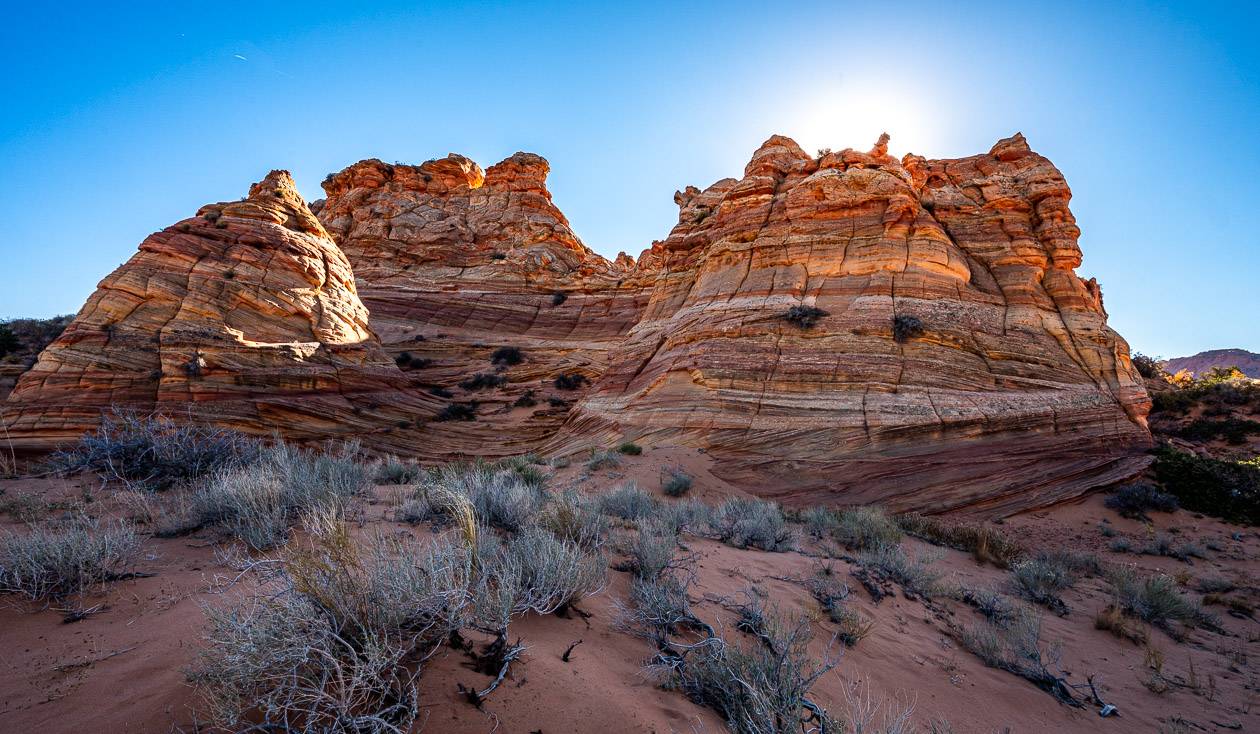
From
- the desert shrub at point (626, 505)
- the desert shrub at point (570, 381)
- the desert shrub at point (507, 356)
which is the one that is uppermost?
the desert shrub at point (507, 356)

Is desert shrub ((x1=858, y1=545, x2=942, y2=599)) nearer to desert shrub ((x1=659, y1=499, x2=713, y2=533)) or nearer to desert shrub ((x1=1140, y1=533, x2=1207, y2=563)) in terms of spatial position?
desert shrub ((x1=659, y1=499, x2=713, y2=533))

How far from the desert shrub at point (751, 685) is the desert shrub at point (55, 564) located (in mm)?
3620

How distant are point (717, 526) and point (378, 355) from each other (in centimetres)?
1640

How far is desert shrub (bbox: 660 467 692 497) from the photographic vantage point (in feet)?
34.4

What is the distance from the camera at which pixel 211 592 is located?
2951 millimetres

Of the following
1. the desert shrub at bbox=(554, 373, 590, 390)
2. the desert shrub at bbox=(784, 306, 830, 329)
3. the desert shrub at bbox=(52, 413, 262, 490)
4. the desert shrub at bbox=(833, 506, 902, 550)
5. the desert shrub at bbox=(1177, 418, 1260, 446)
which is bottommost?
the desert shrub at bbox=(833, 506, 902, 550)

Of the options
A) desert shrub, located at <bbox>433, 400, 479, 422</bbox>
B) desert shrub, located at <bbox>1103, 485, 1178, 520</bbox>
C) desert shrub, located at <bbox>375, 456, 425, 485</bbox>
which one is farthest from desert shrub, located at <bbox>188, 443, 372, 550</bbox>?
desert shrub, located at <bbox>1103, 485, 1178, 520</bbox>

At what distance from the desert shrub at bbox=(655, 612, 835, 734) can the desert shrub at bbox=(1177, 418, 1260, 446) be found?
839 inches

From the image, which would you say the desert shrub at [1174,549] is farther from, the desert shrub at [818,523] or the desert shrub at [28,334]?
the desert shrub at [28,334]

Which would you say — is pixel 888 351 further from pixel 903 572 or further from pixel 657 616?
pixel 657 616

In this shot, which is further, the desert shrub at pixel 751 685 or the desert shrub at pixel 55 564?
the desert shrub at pixel 55 564

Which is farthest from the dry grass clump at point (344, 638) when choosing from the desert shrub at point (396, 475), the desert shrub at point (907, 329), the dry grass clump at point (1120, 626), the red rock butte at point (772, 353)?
the desert shrub at point (907, 329)

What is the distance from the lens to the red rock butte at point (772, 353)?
11719 mm

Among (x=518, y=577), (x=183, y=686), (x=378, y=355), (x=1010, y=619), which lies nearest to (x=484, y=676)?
(x=518, y=577)
